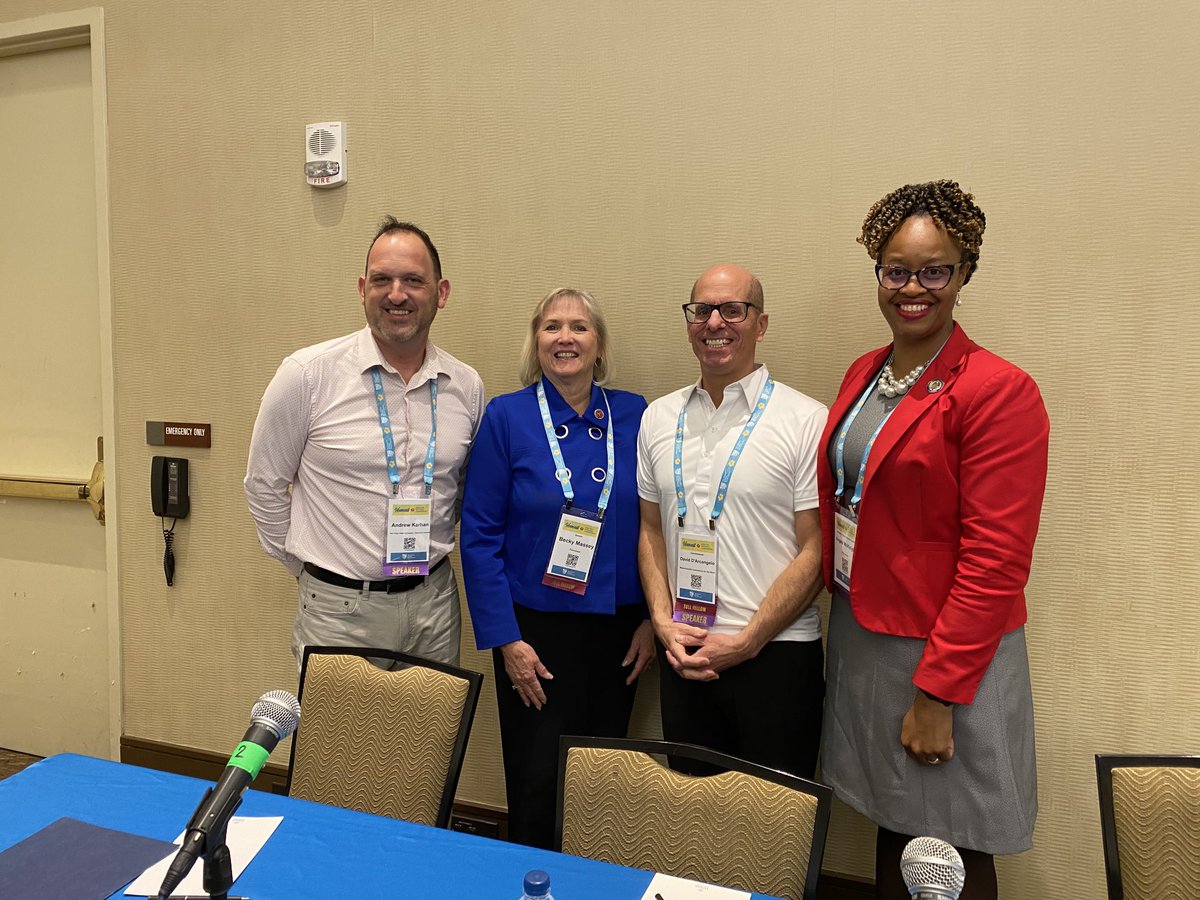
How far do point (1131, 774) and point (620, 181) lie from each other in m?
1.93

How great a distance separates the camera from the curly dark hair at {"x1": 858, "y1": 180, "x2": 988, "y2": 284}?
5.14 feet

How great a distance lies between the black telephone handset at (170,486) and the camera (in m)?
2.97

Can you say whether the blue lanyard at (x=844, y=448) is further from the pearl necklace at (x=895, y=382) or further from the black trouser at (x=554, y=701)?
the black trouser at (x=554, y=701)

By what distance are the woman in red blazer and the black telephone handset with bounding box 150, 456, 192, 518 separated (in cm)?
243

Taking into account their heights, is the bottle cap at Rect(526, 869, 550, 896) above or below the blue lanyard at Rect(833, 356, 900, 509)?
below

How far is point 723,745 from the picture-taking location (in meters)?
1.95

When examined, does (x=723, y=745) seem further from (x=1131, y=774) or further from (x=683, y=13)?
(x=683, y=13)

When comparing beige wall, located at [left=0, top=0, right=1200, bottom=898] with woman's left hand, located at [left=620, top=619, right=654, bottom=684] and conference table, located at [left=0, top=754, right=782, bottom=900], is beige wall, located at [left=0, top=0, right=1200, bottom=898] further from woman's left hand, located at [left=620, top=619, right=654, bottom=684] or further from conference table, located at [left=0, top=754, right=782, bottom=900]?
conference table, located at [left=0, top=754, right=782, bottom=900]

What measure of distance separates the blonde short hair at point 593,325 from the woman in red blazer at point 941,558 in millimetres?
741

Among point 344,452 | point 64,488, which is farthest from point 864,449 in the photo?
point 64,488

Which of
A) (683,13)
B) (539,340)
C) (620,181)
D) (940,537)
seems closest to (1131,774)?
(940,537)

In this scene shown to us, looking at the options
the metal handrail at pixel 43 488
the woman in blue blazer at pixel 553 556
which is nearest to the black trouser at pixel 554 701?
the woman in blue blazer at pixel 553 556

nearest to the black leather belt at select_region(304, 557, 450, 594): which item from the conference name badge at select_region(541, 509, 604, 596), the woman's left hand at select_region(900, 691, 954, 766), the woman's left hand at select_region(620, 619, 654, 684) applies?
the conference name badge at select_region(541, 509, 604, 596)

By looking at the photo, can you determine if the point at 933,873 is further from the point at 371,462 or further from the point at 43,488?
the point at 43,488
